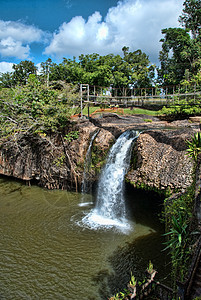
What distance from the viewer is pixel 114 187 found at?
36.0 feet

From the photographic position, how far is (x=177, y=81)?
3259 centimetres

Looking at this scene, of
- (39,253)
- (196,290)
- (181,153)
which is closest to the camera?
(196,290)

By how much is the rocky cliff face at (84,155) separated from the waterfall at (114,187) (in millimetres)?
540

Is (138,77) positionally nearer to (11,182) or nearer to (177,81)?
(177,81)

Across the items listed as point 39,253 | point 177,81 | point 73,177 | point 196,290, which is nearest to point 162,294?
point 196,290

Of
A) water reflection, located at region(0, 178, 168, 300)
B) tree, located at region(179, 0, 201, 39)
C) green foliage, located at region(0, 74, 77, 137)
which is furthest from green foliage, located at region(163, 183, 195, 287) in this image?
tree, located at region(179, 0, 201, 39)

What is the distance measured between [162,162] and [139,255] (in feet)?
13.2

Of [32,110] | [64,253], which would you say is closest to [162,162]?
[64,253]

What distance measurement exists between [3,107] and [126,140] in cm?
844

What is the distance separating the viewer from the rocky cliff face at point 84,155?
9383 millimetres

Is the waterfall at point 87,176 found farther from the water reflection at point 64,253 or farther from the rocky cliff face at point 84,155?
the water reflection at point 64,253

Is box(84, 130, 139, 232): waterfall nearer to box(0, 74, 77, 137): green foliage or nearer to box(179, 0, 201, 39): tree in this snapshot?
box(0, 74, 77, 137): green foliage

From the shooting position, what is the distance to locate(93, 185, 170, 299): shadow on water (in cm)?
638

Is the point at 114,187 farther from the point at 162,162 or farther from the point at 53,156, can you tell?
the point at 53,156
